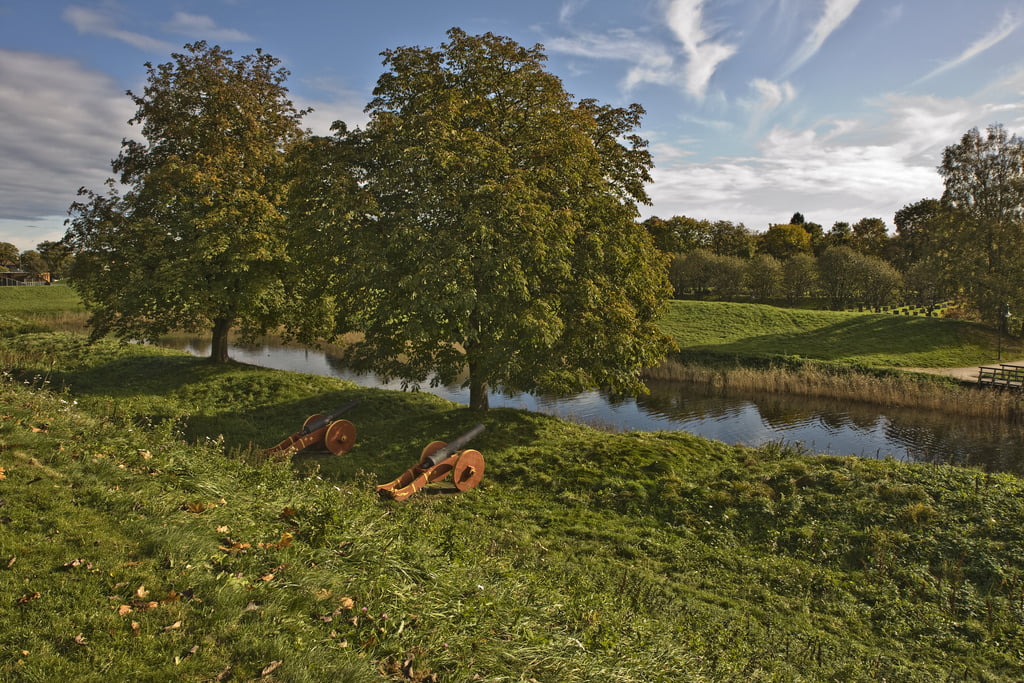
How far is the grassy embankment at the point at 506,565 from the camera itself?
16.4 ft

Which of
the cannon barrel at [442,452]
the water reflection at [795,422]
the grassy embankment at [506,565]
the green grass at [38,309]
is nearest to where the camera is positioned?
the grassy embankment at [506,565]

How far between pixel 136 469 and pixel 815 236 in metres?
107

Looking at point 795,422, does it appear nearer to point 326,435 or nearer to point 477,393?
point 477,393

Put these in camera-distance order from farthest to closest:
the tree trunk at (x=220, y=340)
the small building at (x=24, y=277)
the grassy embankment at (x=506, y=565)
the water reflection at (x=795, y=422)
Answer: the small building at (x=24, y=277), the tree trunk at (x=220, y=340), the water reflection at (x=795, y=422), the grassy embankment at (x=506, y=565)

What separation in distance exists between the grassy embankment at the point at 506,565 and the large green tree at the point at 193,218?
1107 centimetres

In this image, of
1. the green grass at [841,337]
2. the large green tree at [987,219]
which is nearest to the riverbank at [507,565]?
the green grass at [841,337]

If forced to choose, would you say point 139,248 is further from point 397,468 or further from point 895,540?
point 895,540

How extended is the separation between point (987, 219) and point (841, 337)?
1482cm

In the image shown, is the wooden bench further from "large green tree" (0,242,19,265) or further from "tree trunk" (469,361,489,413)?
"large green tree" (0,242,19,265)

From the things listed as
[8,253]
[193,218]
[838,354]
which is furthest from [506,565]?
[8,253]

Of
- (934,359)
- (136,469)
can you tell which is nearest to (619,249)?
(136,469)

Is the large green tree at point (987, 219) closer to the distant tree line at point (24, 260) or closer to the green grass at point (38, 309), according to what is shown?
the green grass at point (38, 309)

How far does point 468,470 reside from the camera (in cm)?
1299

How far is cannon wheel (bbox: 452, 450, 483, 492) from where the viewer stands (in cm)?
Result: 1269
